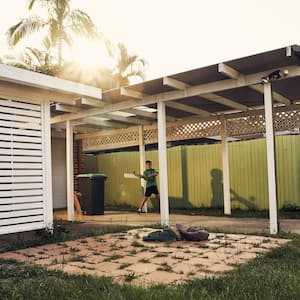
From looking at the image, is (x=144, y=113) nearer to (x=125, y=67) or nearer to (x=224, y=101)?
(x=224, y=101)

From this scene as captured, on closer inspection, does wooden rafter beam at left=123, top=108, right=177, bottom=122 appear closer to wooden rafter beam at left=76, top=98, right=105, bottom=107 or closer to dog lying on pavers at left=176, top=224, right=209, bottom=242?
wooden rafter beam at left=76, top=98, right=105, bottom=107

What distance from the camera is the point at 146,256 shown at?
4598 millimetres

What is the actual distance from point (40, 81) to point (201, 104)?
12.5ft

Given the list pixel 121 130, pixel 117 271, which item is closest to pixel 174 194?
pixel 121 130

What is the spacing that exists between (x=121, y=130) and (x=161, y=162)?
4516mm

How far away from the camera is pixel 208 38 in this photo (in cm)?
1266

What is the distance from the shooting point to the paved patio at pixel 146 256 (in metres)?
3.78

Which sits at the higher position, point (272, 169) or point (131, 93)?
point (131, 93)

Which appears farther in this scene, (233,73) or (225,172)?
(225,172)

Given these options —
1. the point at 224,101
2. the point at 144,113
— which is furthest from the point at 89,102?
the point at 224,101

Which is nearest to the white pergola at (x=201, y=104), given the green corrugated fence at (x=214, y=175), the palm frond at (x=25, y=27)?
the green corrugated fence at (x=214, y=175)

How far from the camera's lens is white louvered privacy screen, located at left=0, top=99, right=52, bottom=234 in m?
5.95

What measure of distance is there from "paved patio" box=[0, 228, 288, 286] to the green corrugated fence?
400 centimetres

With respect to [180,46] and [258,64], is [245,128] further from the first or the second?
[180,46]
